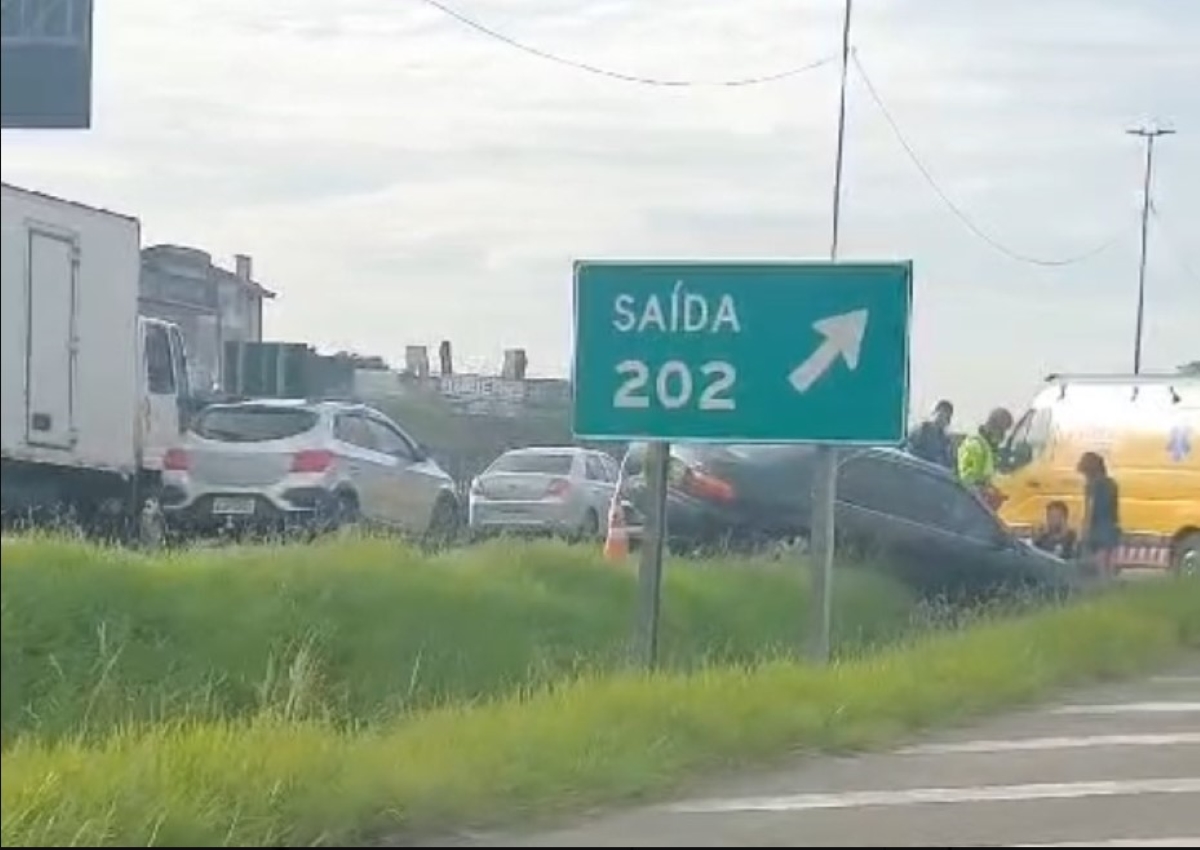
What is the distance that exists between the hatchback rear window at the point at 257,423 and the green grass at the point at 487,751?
18.7 feet

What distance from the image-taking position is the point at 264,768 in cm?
842

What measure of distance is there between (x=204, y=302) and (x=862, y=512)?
22.7 feet

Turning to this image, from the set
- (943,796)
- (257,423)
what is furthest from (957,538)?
→ (943,796)

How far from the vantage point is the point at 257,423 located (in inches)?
798

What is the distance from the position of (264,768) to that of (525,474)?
1855 centimetres

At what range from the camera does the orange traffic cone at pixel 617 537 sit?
65.1 feet

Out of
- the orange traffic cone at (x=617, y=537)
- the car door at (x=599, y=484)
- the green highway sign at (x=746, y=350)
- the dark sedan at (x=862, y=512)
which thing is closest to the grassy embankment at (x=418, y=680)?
the orange traffic cone at (x=617, y=537)

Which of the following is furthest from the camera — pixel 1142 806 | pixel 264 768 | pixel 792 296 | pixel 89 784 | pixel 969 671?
pixel 969 671

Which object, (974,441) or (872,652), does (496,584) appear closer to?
(872,652)

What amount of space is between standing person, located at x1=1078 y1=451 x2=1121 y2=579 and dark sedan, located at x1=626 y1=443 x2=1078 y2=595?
3.62 m

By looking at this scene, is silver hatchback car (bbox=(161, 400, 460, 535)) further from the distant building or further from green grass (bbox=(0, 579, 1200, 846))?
green grass (bbox=(0, 579, 1200, 846))

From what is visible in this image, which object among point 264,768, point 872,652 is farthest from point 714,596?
point 264,768

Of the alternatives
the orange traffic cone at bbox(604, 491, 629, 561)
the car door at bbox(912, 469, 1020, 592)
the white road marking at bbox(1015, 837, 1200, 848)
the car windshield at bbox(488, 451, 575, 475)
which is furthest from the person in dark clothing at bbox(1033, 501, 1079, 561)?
the white road marking at bbox(1015, 837, 1200, 848)

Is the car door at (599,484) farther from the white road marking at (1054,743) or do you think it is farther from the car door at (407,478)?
the white road marking at (1054,743)
